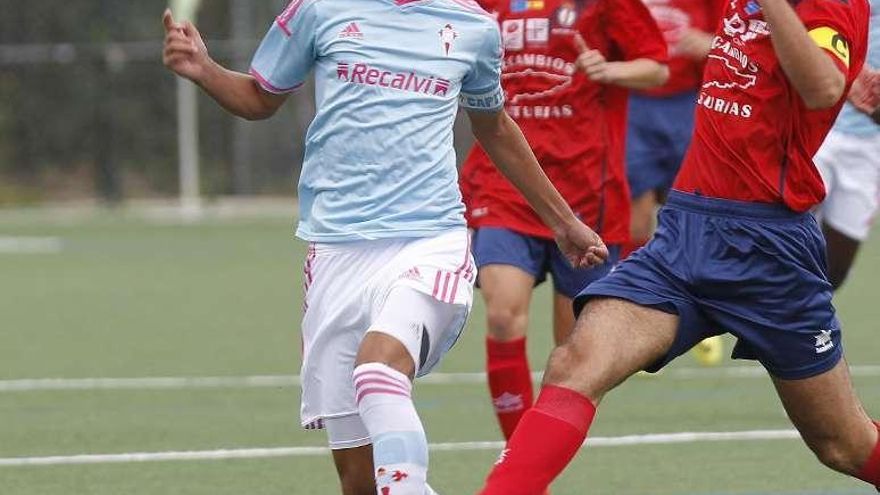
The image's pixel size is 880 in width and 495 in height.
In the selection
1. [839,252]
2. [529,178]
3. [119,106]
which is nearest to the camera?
[529,178]

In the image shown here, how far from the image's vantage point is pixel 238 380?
1059cm

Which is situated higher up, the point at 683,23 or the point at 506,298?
the point at 683,23

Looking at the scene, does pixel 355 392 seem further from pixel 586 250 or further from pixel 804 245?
pixel 804 245

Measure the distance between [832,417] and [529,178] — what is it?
114cm

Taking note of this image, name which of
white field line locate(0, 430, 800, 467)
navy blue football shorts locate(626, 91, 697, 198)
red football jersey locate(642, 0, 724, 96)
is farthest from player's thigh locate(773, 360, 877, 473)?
navy blue football shorts locate(626, 91, 697, 198)

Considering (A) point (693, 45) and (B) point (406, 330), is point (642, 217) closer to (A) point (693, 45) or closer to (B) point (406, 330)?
(A) point (693, 45)

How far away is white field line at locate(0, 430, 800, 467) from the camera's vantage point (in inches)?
320

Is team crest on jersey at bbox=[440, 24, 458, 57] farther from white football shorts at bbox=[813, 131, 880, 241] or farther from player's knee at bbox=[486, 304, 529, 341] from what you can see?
white football shorts at bbox=[813, 131, 880, 241]

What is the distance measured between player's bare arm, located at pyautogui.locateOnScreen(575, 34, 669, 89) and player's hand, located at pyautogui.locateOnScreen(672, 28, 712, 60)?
1033 mm

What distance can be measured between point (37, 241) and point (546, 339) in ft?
31.5

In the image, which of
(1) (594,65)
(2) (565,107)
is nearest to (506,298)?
(2) (565,107)

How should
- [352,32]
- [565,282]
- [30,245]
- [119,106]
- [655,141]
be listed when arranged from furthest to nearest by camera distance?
[119,106] → [30,245] → [655,141] → [565,282] → [352,32]

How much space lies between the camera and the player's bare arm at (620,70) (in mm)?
7539

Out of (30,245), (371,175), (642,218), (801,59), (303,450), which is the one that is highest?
(801,59)
